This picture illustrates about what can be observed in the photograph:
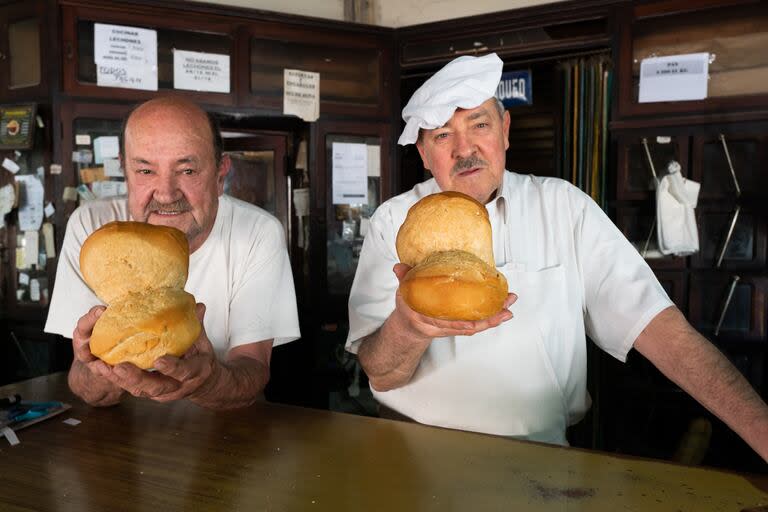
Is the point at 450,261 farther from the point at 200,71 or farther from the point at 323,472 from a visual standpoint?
the point at 200,71

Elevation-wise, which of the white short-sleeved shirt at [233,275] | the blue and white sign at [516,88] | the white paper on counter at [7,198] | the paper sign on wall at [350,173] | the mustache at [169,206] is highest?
the blue and white sign at [516,88]

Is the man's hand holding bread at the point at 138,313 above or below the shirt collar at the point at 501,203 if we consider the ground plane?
below

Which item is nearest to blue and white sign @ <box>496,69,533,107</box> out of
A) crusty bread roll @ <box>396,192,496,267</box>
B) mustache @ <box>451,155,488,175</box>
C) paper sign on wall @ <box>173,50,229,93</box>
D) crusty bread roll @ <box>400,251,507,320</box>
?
paper sign on wall @ <box>173,50,229,93</box>

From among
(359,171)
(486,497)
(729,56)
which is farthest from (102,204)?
(729,56)

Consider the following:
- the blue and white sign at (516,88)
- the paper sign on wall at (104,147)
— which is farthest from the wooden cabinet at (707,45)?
the paper sign on wall at (104,147)

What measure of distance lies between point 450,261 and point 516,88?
116 inches

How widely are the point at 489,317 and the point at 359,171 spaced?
273cm

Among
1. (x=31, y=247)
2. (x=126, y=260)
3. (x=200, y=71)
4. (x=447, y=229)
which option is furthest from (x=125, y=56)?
(x=447, y=229)

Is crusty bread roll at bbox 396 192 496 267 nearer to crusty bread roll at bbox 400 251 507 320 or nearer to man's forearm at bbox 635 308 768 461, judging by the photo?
crusty bread roll at bbox 400 251 507 320

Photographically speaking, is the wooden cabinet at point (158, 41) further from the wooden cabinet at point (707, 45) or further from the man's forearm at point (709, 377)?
the man's forearm at point (709, 377)

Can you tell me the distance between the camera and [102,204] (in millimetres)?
1897

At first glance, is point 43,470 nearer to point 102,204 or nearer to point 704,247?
point 102,204

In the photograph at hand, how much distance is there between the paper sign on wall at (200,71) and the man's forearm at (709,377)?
2.52 m

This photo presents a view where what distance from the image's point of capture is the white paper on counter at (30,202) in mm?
3221
